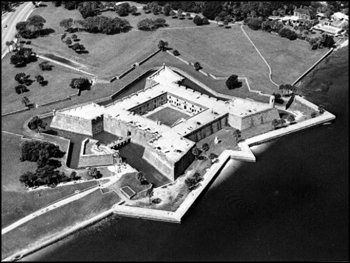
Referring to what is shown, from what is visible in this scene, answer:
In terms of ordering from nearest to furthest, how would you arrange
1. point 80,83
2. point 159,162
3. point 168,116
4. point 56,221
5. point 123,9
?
point 56,221
point 159,162
point 168,116
point 80,83
point 123,9

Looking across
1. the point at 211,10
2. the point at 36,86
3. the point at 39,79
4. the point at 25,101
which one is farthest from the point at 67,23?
the point at 211,10

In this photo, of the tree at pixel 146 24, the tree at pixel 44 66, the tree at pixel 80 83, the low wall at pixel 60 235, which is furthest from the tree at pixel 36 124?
the tree at pixel 146 24

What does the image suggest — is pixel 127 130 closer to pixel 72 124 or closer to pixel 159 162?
pixel 72 124

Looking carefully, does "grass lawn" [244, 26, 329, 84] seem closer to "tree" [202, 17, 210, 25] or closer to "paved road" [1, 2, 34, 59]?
"tree" [202, 17, 210, 25]

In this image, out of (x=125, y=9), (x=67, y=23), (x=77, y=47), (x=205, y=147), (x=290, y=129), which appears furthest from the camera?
(x=125, y=9)

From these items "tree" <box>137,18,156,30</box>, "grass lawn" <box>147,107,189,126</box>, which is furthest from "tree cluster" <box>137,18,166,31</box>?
"grass lawn" <box>147,107,189,126</box>

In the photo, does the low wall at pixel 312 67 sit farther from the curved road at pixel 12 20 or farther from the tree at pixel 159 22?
the curved road at pixel 12 20
